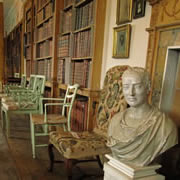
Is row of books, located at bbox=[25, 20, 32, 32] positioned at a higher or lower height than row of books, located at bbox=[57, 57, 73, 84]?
higher

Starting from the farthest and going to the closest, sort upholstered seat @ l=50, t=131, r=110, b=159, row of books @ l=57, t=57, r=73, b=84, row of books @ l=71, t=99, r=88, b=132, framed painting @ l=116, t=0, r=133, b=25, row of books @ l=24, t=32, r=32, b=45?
row of books @ l=24, t=32, r=32, b=45 < row of books @ l=57, t=57, r=73, b=84 < row of books @ l=71, t=99, r=88, b=132 < framed painting @ l=116, t=0, r=133, b=25 < upholstered seat @ l=50, t=131, r=110, b=159

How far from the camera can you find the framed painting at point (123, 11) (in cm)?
165

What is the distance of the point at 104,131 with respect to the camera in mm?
1740

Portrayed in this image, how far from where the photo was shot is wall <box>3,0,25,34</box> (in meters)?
5.75

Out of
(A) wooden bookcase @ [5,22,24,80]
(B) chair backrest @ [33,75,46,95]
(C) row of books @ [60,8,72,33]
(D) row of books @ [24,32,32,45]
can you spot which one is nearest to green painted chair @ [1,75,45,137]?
(B) chair backrest @ [33,75,46,95]

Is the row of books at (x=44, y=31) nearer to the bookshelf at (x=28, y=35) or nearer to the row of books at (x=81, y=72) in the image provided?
the bookshelf at (x=28, y=35)

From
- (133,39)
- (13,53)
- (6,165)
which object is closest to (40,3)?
(133,39)

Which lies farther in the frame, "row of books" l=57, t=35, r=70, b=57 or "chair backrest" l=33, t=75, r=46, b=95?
"chair backrest" l=33, t=75, r=46, b=95

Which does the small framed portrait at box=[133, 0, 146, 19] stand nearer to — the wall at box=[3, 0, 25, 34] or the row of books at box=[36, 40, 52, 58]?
the row of books at box=[36, 40, 52, 58]

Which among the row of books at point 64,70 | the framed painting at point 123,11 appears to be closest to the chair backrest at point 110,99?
the framed painting at point 123,11

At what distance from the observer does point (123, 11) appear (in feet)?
5.65

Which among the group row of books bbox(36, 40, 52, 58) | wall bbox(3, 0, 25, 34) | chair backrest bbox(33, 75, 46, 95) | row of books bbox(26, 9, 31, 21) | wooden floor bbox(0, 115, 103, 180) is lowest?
wooden floor bbox(0, 115, 103, 180)

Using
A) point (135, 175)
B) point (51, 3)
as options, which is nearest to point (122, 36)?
point (135, 175)

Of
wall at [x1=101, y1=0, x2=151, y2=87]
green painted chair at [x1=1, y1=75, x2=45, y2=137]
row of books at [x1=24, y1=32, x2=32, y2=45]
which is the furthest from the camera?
row of books at [x1=24, y1=32, x2=32, y2=45]
